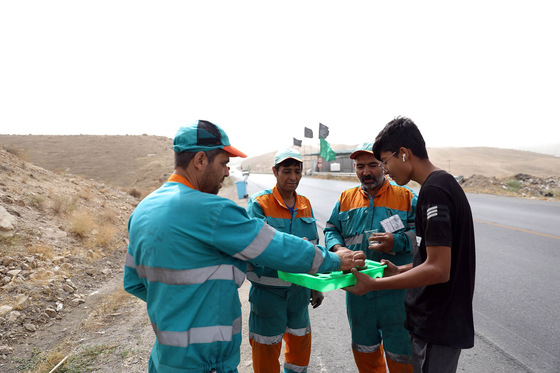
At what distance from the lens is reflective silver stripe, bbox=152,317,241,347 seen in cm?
157

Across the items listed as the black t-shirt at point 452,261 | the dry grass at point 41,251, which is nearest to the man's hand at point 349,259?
the black t-shirt at point 452,261

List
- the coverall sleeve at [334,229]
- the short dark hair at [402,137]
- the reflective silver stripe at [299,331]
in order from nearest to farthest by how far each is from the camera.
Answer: the short dark hair at [402,137]
the reflective silver stripe at [299,331]
the coverall sleeve at [334,229]

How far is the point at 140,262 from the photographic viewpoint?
1.65 meters

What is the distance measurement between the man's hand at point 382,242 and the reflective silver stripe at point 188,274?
1331mm

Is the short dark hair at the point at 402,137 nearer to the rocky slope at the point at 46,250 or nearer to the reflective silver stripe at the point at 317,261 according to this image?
the reflective silver stripe at the point at 317,261

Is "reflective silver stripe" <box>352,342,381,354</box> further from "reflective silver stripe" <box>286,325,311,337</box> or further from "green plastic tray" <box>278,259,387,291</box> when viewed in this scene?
"green plastic tray" <box>278,259,387,291</box>

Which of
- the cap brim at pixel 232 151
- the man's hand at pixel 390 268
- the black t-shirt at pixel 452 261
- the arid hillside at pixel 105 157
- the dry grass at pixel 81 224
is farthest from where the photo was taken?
the arid hillside at pixel 105 157

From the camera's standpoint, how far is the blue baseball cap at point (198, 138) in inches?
67.7

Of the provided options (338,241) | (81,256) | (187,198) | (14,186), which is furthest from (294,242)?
(14,186)

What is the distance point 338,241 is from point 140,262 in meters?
1.72

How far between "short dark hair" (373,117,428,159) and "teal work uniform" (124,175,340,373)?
84 cm

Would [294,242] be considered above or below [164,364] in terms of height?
above

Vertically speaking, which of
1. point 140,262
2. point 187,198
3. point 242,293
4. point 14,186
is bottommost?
point 242,293

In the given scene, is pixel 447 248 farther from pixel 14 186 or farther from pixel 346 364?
pixel 14 186
